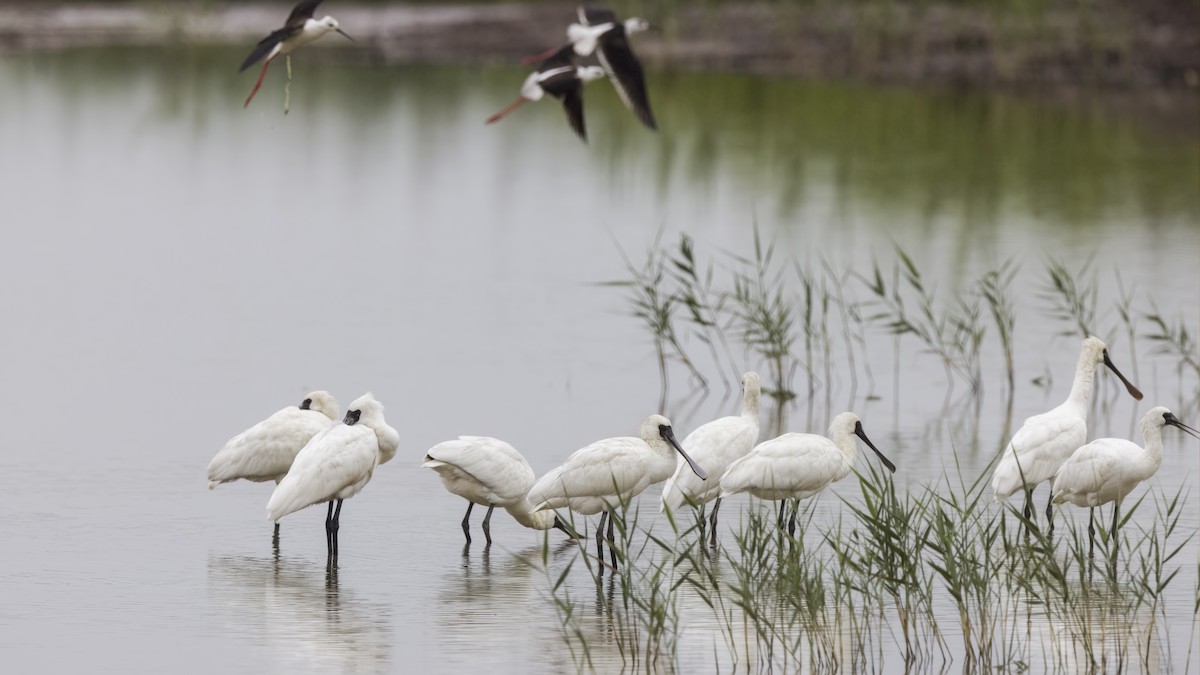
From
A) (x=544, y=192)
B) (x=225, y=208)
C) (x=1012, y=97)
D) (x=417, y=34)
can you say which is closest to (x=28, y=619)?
(x=225, y=208)

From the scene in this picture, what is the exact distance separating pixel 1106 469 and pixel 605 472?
2.51 meters

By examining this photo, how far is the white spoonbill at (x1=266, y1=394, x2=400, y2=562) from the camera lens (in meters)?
10.0

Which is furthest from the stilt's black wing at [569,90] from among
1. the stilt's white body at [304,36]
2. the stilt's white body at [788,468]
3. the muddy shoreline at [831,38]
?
the muddy shoreline at [831,38]

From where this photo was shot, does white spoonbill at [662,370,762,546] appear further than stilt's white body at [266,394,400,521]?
Yes

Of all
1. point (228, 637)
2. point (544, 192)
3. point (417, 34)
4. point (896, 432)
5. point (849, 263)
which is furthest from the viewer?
point (417, 34)

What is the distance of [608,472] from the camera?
1016cm

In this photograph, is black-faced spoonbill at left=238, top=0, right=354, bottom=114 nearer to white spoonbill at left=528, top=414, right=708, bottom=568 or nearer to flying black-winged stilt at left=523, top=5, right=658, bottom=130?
flying black-winged stilt at left=523, top=5, right=658, bottom=130

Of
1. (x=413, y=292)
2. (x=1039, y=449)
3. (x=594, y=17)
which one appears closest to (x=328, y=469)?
(x=1039, y=449)

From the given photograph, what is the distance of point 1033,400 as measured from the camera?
1526 cm

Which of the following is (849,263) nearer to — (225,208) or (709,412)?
(709,412)

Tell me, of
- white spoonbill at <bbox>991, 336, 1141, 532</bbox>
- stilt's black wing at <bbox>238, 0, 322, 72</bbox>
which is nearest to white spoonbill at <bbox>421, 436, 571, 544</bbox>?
stilt's black wing at <bbox>238, 0, 322, 72</bbox>

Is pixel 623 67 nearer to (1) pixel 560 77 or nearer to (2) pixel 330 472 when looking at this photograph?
(1) pixel 560 77

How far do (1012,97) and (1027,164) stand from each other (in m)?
9.58

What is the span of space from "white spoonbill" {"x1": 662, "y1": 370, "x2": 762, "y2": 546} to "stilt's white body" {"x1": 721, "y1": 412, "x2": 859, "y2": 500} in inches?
8.5
